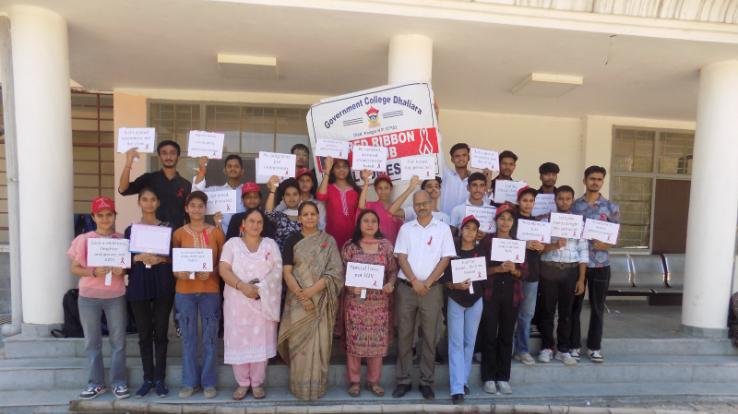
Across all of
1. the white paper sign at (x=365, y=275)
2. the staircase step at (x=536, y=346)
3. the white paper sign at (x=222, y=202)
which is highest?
the white paper sign at (x=222, y=202)

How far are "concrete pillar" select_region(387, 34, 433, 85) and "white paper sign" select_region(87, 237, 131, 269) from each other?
2.79 meters

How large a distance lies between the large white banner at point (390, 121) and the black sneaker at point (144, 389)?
91.7 inches

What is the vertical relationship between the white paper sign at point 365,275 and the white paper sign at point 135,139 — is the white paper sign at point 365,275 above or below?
below

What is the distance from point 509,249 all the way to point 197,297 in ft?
8.22

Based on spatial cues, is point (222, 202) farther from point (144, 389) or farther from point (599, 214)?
point (599, 214)

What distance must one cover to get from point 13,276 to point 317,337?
118 inches

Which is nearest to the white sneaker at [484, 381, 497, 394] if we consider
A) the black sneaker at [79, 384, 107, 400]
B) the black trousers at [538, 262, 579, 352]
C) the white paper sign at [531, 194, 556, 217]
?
the black trousers at [538, 262, 579, 352]

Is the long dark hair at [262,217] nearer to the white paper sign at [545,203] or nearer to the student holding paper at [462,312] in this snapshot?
the student holding paper at [462,312]

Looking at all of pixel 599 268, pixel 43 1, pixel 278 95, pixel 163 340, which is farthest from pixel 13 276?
pixel 599 268

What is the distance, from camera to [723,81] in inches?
183

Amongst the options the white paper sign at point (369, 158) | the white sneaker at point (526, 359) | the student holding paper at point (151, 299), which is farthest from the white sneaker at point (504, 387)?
the student holding paper at point (151, 299)

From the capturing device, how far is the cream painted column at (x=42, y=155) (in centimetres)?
388

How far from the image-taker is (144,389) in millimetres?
3512

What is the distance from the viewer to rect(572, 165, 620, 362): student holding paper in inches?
161
